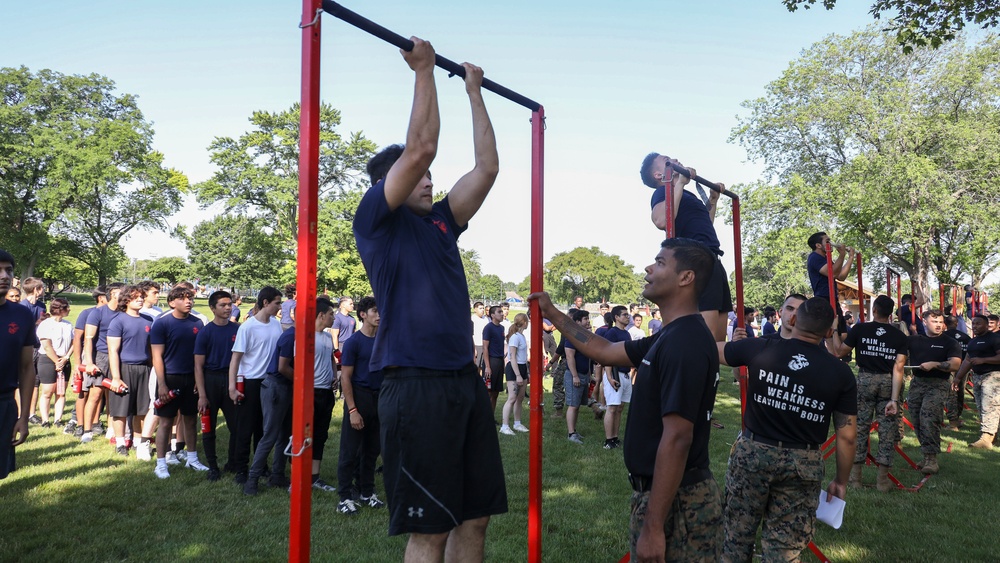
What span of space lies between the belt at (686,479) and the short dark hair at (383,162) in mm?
1936

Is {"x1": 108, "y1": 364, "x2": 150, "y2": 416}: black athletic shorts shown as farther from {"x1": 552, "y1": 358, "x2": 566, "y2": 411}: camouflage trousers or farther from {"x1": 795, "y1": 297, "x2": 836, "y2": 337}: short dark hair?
{"x1": 795, "y1": 297, "x2": 836, "y2": 337}: short dark hair

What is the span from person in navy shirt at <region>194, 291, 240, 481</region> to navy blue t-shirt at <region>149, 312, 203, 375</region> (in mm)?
174

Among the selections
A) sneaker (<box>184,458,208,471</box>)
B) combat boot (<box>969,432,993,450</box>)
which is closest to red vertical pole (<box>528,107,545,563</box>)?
sneaker (<box>184,458,208,471</box>)

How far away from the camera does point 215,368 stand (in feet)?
27.6

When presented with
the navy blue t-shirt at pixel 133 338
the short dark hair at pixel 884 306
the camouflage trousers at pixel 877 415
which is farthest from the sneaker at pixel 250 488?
the short dark hair at pixel 884 306

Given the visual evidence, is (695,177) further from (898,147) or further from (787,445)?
(898,147)

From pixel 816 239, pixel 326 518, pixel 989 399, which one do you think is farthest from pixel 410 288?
pixel 989 399

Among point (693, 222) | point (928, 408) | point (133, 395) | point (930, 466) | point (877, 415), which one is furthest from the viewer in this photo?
point (928, 408)

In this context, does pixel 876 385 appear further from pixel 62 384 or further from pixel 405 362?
pixel 62 384

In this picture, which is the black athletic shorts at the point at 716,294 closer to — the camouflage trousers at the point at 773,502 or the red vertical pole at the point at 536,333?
the camouflage trousers at the point at 773,502

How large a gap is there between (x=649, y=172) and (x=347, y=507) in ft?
16.1

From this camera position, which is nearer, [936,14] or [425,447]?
[425,447]

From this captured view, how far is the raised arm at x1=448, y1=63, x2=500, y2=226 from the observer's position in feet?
10.1

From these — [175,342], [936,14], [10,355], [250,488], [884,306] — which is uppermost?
[936,14]
